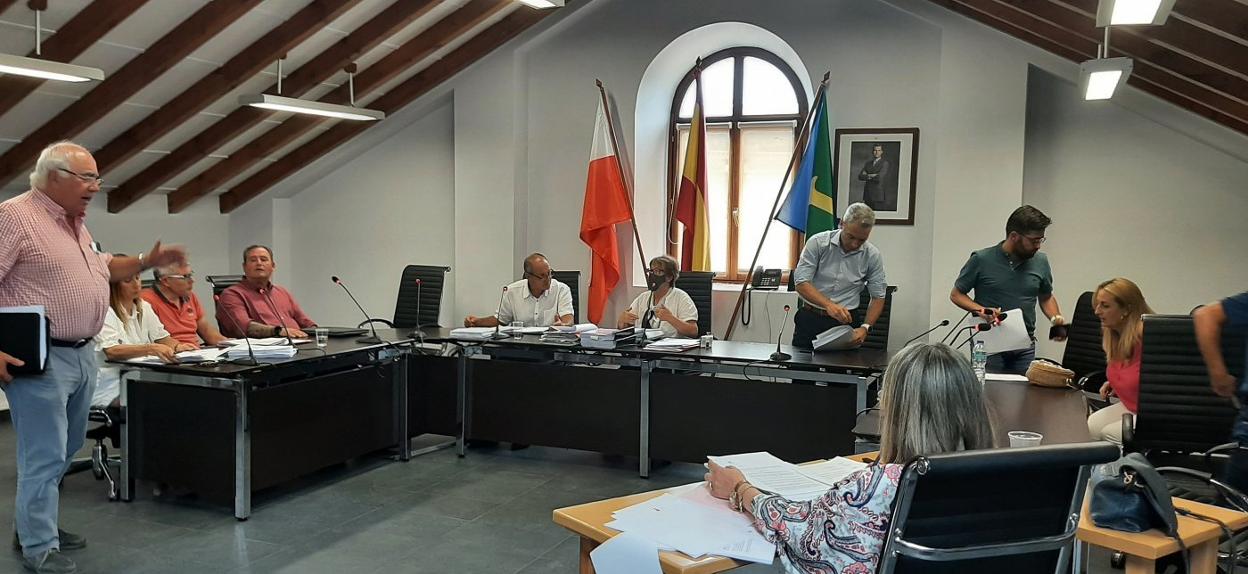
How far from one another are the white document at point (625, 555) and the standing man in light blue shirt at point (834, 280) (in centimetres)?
327

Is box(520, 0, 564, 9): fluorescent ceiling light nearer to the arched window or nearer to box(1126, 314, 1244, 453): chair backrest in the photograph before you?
the arched window

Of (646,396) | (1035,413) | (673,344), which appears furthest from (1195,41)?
(646,396)

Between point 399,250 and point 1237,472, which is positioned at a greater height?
point 399,250

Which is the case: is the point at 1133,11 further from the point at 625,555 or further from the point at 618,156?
the point at 618,156

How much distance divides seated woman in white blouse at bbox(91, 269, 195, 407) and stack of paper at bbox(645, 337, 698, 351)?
230 cm

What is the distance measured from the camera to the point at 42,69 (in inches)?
184

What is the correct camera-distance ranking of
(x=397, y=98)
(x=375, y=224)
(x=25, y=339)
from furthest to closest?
(x=375, y=224) < (x=397, y=98) < (x=25, y=339)

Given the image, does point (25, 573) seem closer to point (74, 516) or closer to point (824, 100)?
point (74, 516)

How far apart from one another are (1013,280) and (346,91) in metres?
4.97

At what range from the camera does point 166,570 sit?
141 inches

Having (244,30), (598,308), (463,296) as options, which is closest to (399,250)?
(463,296)

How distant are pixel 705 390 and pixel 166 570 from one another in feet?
8.44

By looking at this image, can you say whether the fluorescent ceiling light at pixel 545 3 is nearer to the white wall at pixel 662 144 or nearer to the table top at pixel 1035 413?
the white wall at pixel 662 144

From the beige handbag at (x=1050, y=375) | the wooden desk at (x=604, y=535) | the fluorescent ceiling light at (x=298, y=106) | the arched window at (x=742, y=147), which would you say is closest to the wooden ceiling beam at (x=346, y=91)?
the fluorescent ceiling light at (x=298, y=106)
